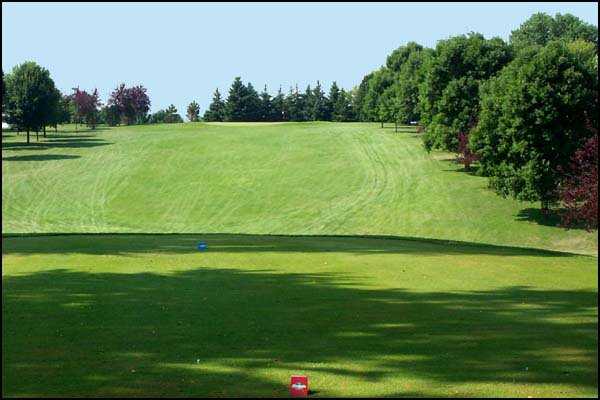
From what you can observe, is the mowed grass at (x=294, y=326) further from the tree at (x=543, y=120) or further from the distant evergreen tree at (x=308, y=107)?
the distant evergreen tree at (x=308, y=107)

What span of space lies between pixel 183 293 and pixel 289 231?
134 feet

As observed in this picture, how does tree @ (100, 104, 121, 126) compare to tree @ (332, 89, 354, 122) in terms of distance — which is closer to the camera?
tree @ (100, 104, 121, 126)

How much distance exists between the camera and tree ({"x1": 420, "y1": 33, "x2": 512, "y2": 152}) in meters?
69.4

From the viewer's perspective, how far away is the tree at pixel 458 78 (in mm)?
69375

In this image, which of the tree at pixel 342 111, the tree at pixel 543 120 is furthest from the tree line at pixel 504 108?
the tree at pixel 342 111

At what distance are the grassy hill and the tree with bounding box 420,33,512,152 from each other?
5824 mm

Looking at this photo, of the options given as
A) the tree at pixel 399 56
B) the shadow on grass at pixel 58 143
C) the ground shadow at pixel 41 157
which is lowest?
the ground shadow at pixel 41 157

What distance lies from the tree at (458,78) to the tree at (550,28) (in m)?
83.5

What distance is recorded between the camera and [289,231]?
60.2 m

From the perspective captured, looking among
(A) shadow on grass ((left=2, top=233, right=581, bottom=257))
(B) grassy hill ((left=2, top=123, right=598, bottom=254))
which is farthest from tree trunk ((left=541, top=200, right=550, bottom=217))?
(A) shadow on grass ((left=2, top=233, right=581, bottom=257))

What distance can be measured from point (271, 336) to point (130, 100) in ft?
462

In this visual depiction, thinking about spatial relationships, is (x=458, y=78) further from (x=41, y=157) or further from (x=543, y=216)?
(x=41, y=157)

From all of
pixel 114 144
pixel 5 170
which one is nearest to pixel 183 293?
pixel 5 170

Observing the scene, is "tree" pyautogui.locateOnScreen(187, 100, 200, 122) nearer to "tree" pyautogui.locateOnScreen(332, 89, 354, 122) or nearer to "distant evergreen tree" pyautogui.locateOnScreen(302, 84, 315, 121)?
"distant evergreen tree" pyautogui.locateOnScreen(302, 84, 315, 121)
